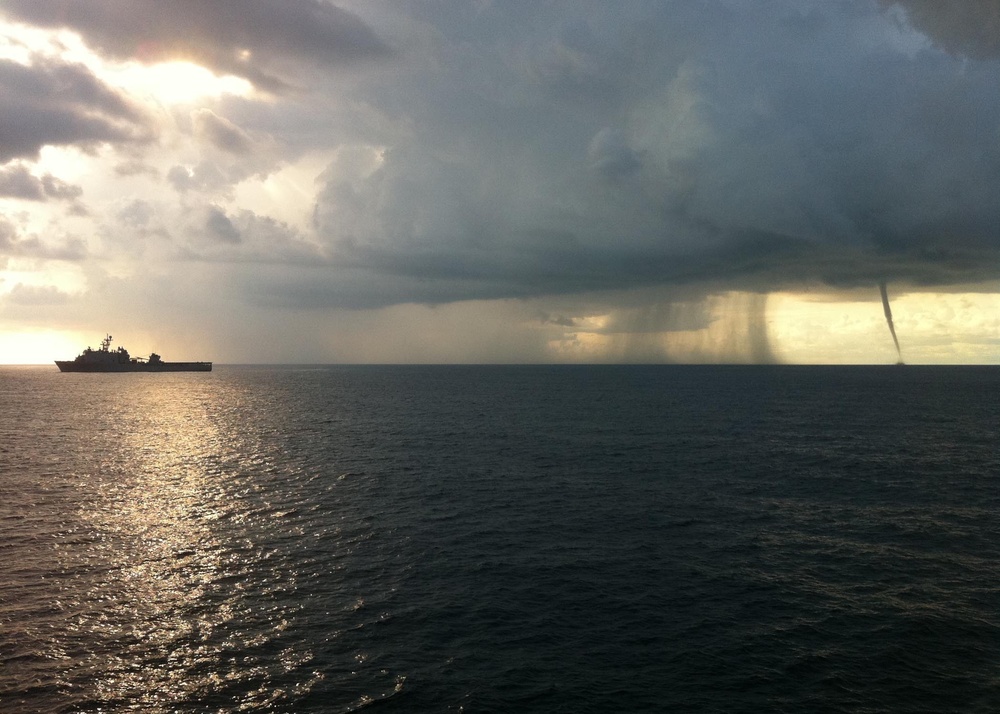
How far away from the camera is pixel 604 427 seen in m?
120

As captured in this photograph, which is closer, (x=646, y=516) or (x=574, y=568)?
(x=574, y=568)

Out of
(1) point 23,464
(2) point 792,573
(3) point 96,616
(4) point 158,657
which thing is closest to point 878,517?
(2) point 792,573

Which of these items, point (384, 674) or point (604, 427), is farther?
point (604, 427)

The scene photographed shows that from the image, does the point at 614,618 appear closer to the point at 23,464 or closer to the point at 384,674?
the point at 384,674

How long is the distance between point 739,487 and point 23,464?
89.9 m

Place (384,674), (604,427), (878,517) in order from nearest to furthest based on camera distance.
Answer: (384,674) → (878,517) → (604,427)

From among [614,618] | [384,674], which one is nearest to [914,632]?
[614,618]

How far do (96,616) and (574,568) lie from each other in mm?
28803

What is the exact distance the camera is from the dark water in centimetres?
2681

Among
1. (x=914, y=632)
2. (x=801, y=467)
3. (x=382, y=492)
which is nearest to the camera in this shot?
(x=914, y=632)

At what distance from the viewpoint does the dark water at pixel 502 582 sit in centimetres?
2681

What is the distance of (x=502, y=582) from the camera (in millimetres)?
38594

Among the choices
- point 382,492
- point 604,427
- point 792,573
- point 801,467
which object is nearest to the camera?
point 792,573

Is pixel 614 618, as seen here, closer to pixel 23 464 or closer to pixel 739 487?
pixel 739 487
